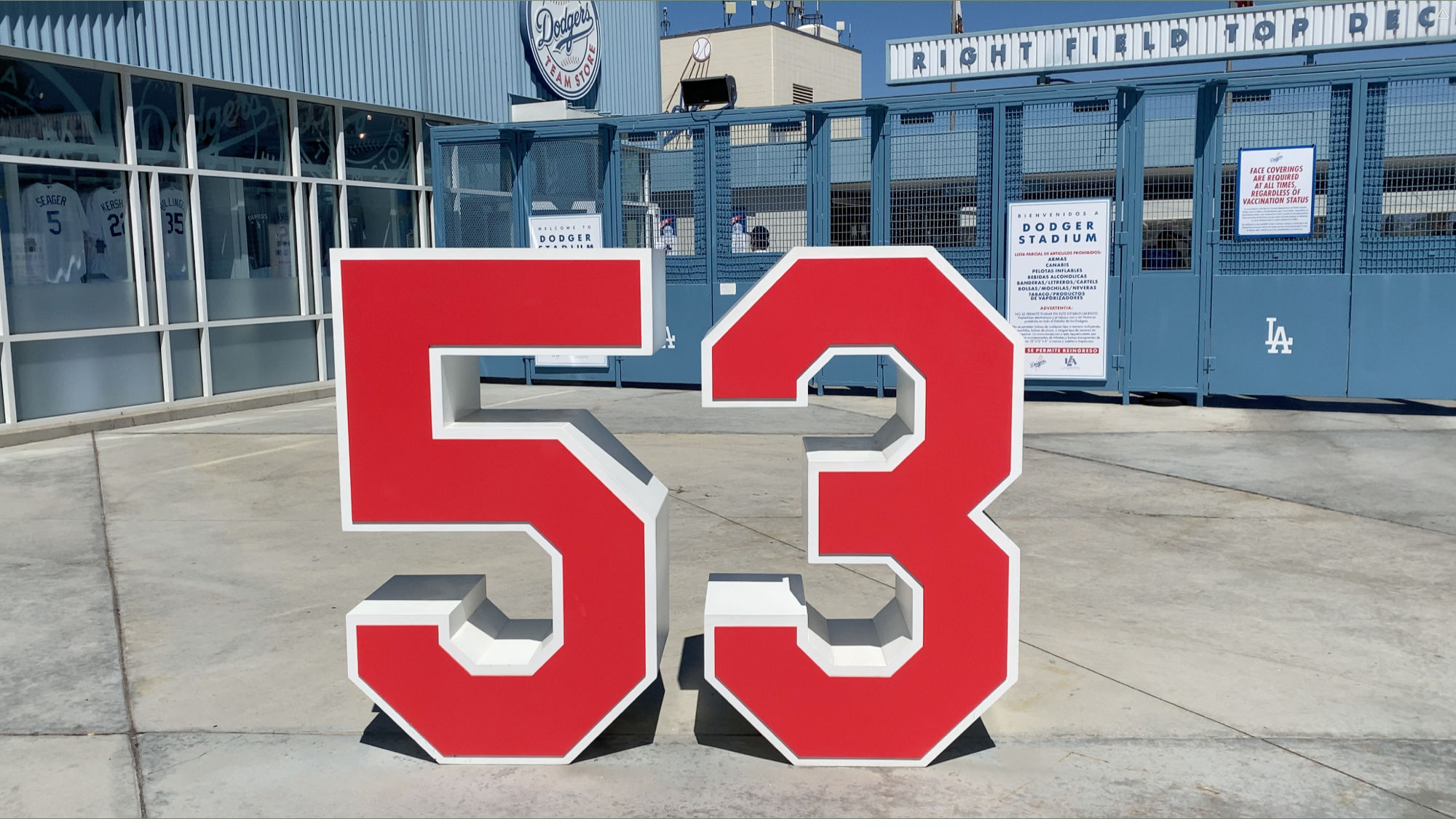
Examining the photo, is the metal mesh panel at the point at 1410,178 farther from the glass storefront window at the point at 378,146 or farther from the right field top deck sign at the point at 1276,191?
the glass storefront window at the point at 378,146

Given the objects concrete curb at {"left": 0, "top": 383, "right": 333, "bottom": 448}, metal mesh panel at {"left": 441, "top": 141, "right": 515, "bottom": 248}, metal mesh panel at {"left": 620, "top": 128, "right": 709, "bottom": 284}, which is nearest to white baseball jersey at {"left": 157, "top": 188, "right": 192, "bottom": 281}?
concrete curb at {"left": 0, "top": 383, "right": 333, "bottom": 448}

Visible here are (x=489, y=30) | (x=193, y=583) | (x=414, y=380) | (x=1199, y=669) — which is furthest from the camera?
(x=489, y=30)

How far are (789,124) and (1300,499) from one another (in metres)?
7.02

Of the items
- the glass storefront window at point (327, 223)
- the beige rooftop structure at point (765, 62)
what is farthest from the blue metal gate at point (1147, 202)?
the beige rooftop structure at point (765, 62)

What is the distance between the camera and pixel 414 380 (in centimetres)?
356

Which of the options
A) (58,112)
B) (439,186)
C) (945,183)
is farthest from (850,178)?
(58,112)

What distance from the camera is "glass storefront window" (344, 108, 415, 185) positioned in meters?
14.0

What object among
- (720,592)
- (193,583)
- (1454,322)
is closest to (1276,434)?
(1454,322)

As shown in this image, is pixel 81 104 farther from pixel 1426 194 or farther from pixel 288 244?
pixel 1426 194

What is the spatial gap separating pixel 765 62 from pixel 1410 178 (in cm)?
3219

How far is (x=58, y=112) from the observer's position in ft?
34.7

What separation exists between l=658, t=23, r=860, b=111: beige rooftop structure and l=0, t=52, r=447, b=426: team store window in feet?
85.2

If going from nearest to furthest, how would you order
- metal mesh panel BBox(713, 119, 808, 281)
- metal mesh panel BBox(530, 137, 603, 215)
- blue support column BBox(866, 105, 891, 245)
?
1. blue support column BBox(866, 105, 891, 245)
2. metal mesh panel BBox(713, 119, 808, 281)
3. metal mesh panel BBox(530, 137, 603, 215)

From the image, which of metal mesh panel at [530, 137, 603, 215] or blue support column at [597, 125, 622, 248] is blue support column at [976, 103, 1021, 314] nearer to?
blue support column at [597, 125, 622, 248]
